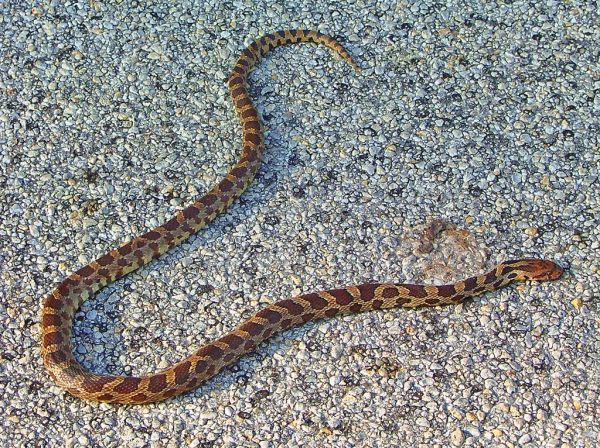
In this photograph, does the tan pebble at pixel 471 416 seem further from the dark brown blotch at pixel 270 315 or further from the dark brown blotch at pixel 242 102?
the dark brown blotch at pixel 242 102

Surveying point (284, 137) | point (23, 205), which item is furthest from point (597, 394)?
point (23, 205)

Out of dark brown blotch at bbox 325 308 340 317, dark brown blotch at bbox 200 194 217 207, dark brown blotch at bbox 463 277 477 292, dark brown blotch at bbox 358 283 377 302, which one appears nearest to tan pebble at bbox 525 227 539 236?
dark brown blotch at bbox 463 277 477 292

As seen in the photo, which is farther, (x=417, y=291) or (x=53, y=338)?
(x=417, y=291)

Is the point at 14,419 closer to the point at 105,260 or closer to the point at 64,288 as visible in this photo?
the point at 64,288

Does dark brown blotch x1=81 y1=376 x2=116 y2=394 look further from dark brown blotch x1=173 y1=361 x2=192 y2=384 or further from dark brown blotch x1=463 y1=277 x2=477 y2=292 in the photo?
dark brown blotch x1=463 y1=277 x2=477 y2=292

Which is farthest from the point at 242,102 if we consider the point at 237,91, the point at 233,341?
the point at 233,341

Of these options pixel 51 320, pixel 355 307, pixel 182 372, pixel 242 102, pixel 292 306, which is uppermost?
pixel 242 102

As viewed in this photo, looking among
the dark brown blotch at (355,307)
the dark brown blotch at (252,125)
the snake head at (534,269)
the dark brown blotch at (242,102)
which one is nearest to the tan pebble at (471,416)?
the dark brown blotch at (355,307)
